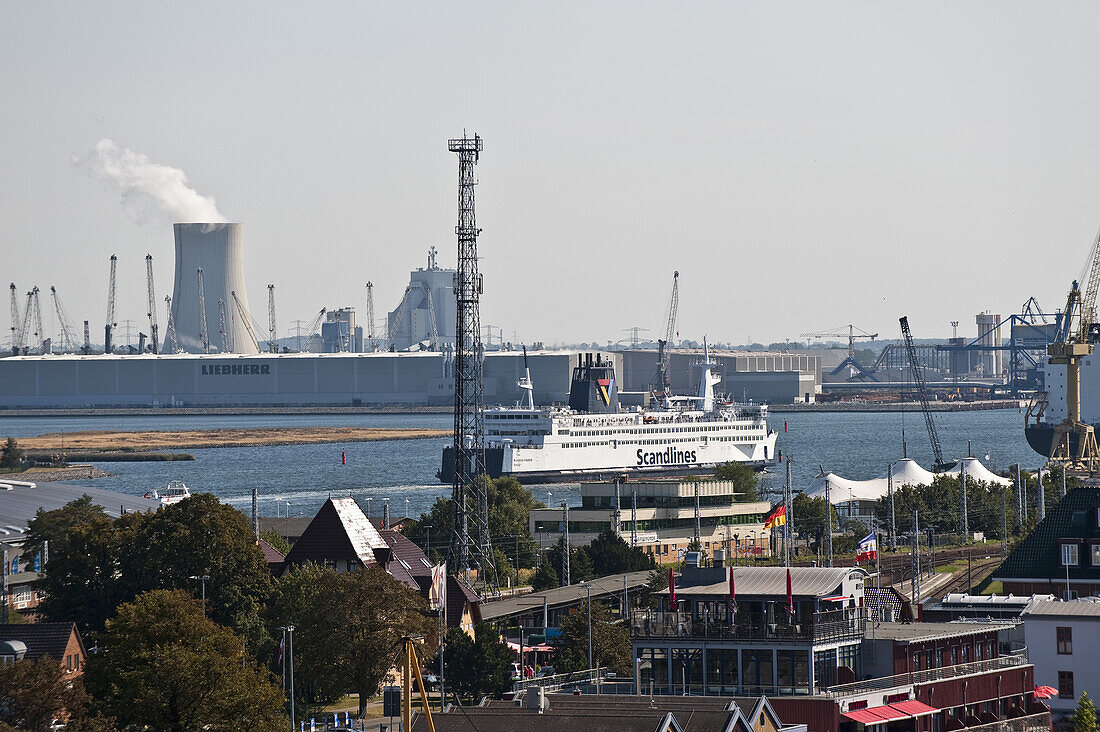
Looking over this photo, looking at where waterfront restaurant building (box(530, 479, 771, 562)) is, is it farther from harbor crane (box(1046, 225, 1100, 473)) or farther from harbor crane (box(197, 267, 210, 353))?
harbor crane (box(197, 267, 210, 353))

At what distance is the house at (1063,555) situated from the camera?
2503 cm

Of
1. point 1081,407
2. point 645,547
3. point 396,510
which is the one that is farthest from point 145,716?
point 1081,407

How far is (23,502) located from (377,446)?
2817 inches

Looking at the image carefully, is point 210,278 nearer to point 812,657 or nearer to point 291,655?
point 291,655

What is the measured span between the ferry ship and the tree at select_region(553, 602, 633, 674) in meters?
52.6

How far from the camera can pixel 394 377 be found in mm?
167125

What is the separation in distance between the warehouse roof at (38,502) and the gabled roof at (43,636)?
1497 cm

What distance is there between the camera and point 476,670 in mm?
23547

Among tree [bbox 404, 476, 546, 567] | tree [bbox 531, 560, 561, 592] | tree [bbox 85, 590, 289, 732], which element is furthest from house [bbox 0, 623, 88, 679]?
tree [bbox 404, 476, 546, 567]

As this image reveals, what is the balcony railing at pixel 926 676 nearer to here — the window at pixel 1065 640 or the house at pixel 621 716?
the window at pixel 1065 640

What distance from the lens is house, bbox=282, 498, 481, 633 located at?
2856 centimetres

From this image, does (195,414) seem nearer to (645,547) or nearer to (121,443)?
(121,443)

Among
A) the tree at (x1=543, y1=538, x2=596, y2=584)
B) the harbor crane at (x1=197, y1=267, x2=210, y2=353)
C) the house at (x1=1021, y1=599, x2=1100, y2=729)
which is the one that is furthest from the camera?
the harbor crane at (x1=197, y1=267, x2=210, y2=353)

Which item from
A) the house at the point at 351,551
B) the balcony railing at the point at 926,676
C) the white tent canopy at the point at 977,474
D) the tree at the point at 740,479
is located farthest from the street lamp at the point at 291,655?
the white tent canopy at the point at 977,474
